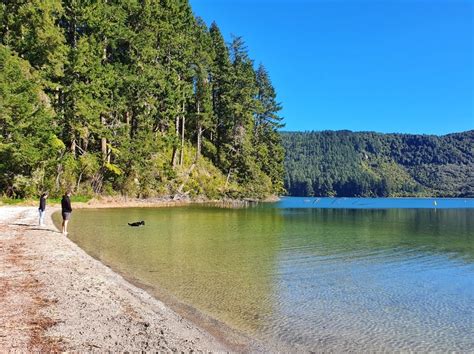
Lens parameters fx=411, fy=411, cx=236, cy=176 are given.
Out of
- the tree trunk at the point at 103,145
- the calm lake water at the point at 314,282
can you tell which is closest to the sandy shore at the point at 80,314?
the calm lake water at the point at 314,282

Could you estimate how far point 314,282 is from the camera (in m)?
12.4

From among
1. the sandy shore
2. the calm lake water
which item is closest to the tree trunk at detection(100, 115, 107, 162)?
the calm lake water

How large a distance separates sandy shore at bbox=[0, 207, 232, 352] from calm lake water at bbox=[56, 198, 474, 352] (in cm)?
126

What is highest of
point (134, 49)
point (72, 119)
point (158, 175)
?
point (134, 49)

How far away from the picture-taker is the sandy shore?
6.18m

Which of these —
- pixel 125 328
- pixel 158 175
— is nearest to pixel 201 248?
pixel 125 328

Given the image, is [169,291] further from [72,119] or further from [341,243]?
[72,119]

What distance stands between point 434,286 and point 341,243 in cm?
938

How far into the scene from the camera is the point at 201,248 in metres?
18.5

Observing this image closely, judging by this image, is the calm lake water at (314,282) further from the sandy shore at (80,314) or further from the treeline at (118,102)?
the treeline at (118,102)

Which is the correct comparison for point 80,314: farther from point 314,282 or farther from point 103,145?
point 103,145

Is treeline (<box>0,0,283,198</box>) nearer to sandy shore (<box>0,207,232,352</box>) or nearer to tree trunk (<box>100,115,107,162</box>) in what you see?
tree trunk (<box>100,115,107,162</box>)

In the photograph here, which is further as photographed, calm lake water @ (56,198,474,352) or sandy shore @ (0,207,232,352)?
calm lake water @ (56,198,474,352)

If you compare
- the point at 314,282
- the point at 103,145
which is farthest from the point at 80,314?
the point at 103,145
